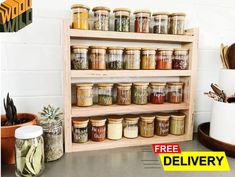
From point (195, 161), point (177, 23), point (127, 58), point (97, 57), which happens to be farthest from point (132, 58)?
point (195, 161)

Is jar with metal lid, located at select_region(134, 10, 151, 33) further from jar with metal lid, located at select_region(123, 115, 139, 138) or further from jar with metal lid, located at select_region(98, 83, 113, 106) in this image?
jar with metal lid, located at select_region(123, 115, 139, 138)

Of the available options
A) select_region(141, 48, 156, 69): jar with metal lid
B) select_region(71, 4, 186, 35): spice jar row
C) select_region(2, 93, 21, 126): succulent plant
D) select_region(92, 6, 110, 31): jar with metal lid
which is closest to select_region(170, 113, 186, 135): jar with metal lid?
select_region(141, 48, 156, 69): jar with metal lid

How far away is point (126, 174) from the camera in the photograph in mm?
694

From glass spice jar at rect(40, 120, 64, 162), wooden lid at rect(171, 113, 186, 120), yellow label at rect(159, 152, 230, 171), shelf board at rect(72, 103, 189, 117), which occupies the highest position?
shelf board at rect(72, 103, 189, 117)

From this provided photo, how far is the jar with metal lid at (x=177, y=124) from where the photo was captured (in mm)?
938

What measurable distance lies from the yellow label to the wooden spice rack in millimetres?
136

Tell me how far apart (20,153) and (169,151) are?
21.5 inches

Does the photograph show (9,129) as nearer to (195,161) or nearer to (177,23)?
(195,161)

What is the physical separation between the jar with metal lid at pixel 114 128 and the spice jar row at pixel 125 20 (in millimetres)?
363

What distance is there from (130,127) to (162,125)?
0.47 feet

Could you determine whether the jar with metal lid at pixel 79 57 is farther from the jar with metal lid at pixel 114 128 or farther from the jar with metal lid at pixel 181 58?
the jar with metal lid at pixel 181 58

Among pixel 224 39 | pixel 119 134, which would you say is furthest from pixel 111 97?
pixel 224 39

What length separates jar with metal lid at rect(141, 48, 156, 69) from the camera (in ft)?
2.88

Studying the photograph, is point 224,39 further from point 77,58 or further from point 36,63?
point 36,63
